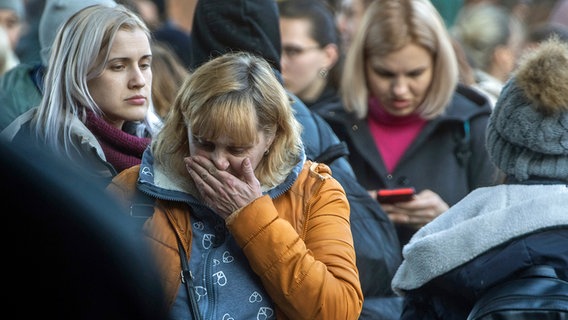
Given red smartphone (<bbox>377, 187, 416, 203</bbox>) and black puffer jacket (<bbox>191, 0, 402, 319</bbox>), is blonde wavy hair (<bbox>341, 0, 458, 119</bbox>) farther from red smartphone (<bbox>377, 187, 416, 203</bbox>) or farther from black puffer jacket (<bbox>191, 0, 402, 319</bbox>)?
black puffer jacket (<bbox>191, 0, 402, 319</bbox>)

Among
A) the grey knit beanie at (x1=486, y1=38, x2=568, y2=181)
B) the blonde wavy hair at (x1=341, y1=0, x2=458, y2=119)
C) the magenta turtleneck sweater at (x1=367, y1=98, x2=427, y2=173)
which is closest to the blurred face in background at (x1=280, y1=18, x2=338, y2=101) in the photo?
the blonde wavy hair at (x1=341, y1=0, x2=458, y2=119)

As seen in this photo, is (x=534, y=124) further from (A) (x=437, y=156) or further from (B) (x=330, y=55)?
(B) (x=330, y=55)

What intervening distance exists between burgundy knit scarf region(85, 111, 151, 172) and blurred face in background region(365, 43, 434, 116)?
6.75ft

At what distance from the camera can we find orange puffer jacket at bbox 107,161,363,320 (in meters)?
2.92

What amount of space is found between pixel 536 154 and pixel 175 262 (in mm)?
1170

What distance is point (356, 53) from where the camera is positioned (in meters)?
5.46

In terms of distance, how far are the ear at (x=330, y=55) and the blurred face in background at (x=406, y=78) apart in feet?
3.55

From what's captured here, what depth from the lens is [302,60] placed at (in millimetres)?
6336

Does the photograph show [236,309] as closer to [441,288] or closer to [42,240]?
[441,288]

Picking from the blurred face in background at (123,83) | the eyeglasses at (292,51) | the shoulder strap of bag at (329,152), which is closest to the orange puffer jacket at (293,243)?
the blurred face in background at (123,83)

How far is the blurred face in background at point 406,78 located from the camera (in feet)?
17.4

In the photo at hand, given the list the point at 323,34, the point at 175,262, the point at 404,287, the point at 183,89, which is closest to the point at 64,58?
the point at 183,89

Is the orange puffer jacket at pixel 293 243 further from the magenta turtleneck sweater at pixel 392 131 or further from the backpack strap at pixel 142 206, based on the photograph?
the magenta turtleneck sweater at pixel 392 131

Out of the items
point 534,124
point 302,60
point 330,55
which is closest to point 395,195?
point 534,124
